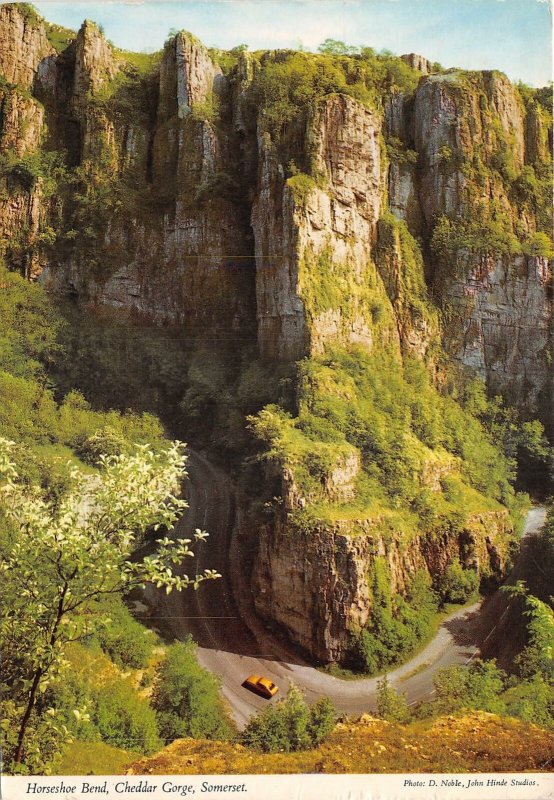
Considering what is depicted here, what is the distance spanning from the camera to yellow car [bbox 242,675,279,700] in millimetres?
3898

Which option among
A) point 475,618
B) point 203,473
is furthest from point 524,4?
point 475,618

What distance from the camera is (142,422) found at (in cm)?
439

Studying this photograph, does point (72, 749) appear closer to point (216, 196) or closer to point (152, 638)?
point (152, 638)

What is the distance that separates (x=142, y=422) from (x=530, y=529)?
3031 mm

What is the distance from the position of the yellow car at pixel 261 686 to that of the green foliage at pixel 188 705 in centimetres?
22

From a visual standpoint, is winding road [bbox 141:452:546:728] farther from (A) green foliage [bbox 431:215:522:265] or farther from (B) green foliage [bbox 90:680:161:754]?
(A) green foliage [bbox 431:215:522:265]

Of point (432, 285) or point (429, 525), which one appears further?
point (432, 285)

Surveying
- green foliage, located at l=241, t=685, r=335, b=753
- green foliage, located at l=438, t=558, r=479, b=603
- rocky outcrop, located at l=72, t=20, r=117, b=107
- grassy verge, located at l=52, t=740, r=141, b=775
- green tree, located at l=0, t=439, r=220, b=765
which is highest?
rocky outcrop, located at l=72, t=20, r=117, b=107

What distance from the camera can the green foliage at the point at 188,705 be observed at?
3.84m

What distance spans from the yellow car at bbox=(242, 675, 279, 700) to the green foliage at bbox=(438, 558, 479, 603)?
4.46 feet

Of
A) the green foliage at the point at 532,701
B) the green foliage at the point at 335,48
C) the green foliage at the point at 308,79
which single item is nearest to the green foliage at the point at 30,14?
the green foliage at the point at 308,79

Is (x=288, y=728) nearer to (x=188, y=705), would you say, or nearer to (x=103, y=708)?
(x=188, y=705)

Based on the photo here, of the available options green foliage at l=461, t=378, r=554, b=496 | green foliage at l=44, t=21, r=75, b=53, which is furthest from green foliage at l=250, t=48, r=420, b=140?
green foliage at l=461, t=378, r=554, b=496

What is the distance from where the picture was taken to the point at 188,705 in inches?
151
